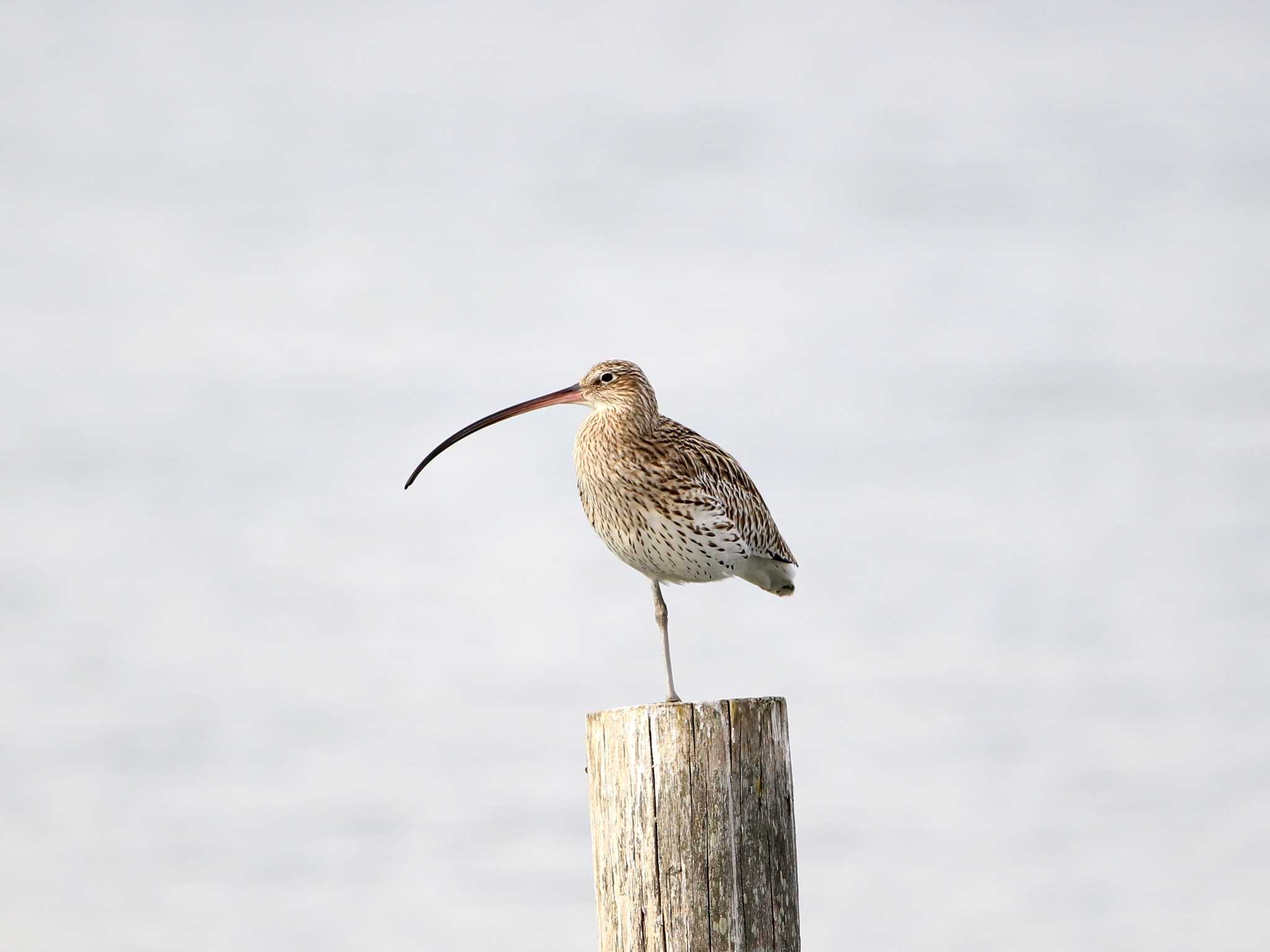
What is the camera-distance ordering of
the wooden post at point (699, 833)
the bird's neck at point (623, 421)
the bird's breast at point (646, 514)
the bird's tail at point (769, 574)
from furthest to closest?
the bird's tail at point (769, 574)
the bird's neck at point (623, 421)
the bird's breast at point (646, 514)
the wooden post at point (699, 833)

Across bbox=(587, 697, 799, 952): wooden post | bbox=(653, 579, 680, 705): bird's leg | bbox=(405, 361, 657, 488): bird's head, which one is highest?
bbox=(405, 361, 657, 488): bird's head

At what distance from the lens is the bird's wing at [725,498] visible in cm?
941

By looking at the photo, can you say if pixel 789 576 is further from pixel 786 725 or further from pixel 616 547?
pixel 786 725

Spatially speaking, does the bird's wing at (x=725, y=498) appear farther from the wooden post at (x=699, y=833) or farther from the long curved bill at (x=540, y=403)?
the wooden post at (x=699, y=833)

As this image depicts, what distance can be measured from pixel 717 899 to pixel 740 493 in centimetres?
391

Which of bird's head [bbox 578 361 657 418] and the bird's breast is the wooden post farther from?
bird's head [bbox 578 361 657 418]

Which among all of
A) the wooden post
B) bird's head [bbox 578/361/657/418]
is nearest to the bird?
bird's head [bbox 578/361/657/418]

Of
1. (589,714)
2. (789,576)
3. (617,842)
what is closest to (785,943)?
(617,842)

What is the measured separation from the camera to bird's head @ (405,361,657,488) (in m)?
9.70

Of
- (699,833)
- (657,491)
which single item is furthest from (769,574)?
(699,833)

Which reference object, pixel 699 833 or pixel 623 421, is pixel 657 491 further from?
pixel 699 833

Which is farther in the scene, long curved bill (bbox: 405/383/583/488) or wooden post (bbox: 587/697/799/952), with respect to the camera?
long curved bill (bbox: 405/383/583/488)

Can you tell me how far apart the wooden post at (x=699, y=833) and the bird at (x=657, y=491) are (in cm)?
264

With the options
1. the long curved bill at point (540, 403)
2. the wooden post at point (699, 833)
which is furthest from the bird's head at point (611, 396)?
the wooden post at point (699, 833)
